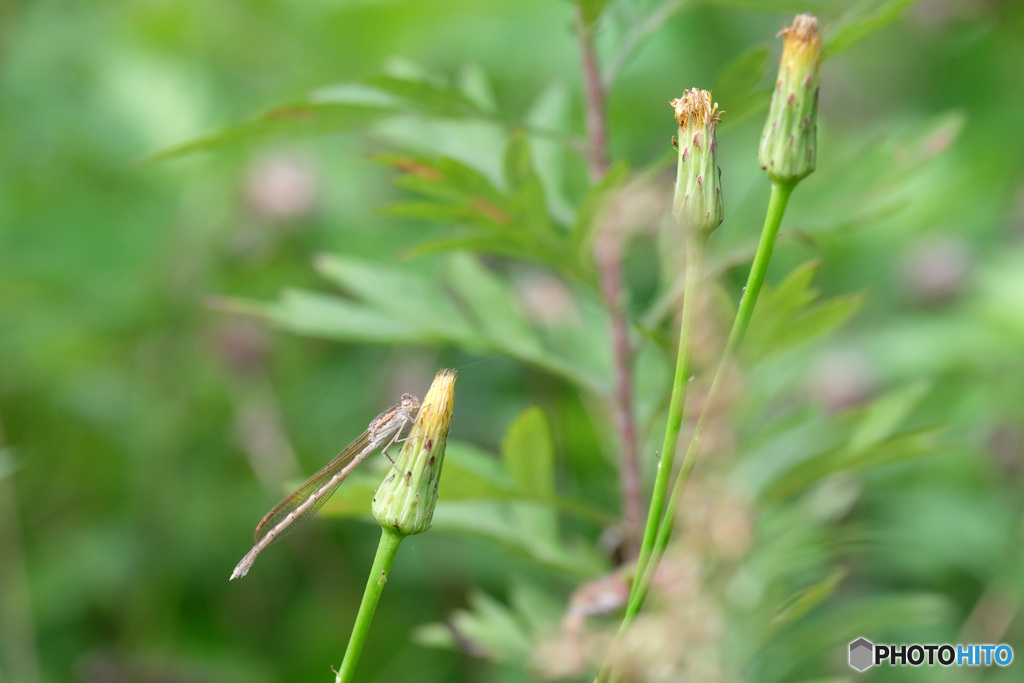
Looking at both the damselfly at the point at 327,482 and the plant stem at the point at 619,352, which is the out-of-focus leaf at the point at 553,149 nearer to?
the plant stem at the point at 619,352

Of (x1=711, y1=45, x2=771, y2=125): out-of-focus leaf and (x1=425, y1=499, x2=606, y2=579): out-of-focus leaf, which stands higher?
(x1=711, y1=45, x2=771, y2=125): out-of-focus leaf

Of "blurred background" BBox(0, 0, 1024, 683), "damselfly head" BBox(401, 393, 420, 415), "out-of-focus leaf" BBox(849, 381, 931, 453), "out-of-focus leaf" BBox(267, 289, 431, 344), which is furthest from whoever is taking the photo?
"blurred background" BBox(0, 0, 1024, 683)

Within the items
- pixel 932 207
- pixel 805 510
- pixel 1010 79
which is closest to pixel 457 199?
pixel 805 510

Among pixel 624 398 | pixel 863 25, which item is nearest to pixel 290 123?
pixel 624 398

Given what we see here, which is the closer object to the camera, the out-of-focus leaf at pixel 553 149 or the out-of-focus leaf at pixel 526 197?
the out-of-focus leaf at pixel 526 197

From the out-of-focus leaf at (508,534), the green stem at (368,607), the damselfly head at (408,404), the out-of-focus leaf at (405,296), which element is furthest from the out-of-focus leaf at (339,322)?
the green stem at (368,607)

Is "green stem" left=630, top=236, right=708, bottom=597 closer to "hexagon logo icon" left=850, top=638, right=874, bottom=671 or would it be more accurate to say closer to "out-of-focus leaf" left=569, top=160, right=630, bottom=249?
"out-of-focus leaf" left=569, top=160, right=630, bottom=249

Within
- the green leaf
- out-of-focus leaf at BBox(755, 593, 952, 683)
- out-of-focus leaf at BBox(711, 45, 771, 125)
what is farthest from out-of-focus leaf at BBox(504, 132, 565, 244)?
out-of-focus leaf at BBox(755, 593, 952, 683)
